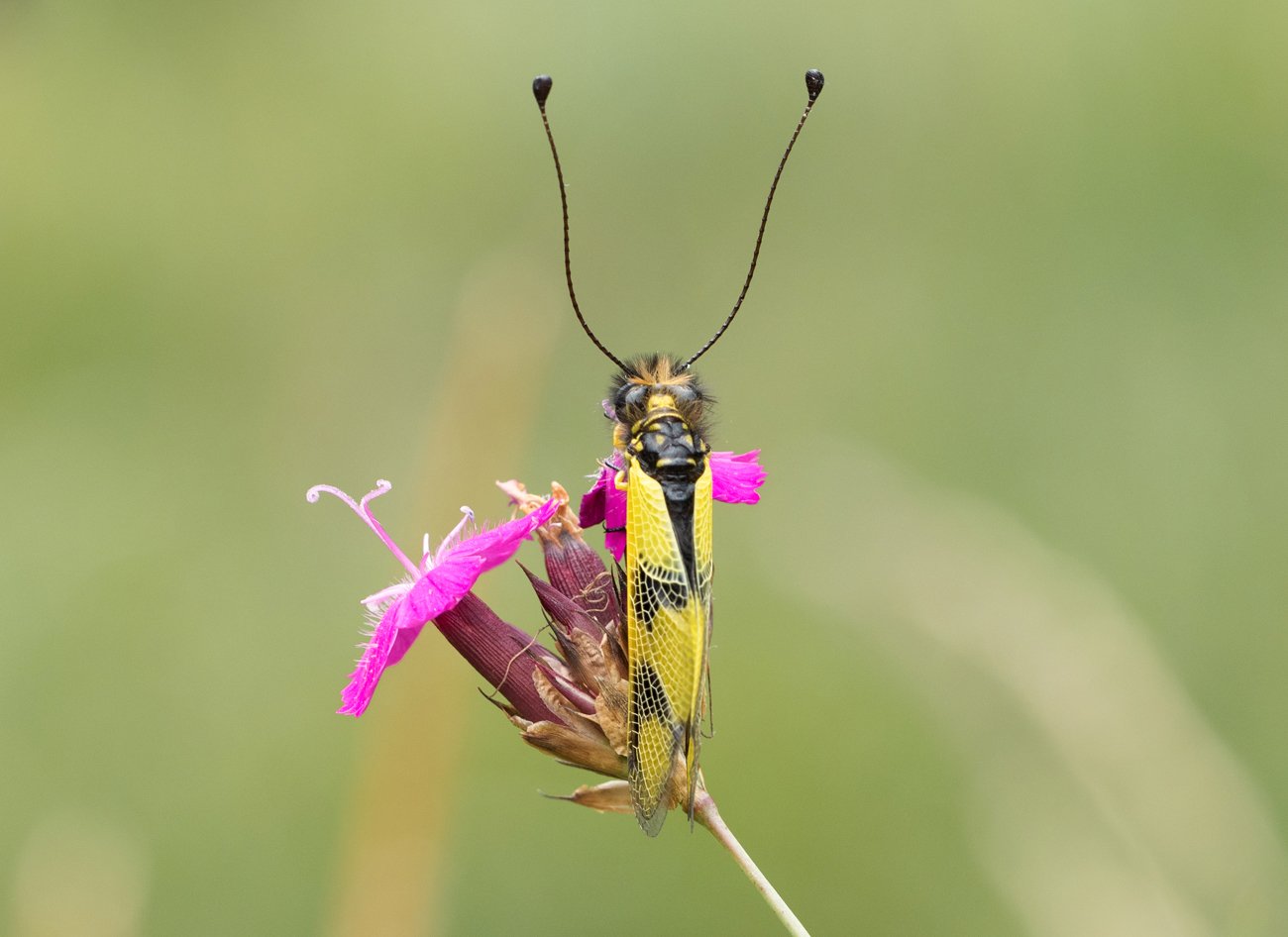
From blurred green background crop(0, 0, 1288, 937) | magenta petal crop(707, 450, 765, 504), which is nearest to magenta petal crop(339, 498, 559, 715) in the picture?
blurred green background crop(0, 0, 1288, 937)

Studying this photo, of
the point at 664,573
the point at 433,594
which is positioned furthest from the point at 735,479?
the point at 433,594

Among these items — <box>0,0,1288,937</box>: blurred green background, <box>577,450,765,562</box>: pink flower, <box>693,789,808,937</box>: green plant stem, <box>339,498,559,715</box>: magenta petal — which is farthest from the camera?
<box>0,0,1288,937</box>: blurred green background

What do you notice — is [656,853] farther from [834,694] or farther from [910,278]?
[910,278]

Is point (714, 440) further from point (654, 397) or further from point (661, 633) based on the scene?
point (661, 633)

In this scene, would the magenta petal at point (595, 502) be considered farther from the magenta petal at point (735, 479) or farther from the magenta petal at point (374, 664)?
the magenta petal at point (374, 664)

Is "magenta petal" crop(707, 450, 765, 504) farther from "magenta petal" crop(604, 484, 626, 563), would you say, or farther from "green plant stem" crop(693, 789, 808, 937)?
"green plant stem" crop(693, 789, 808, 937)

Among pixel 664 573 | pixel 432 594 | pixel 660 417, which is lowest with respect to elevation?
pixel 432 594

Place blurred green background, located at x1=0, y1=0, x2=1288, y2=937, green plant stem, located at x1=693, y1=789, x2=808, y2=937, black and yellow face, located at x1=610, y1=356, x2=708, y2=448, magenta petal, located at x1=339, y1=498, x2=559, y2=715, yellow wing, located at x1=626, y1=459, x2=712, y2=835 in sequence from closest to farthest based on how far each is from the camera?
green plant stem, located at x1=693, y1=789, x2=808, y2=937, yellow wing, located at x1=626, y1=459, x2=712, y2=835, magenta petal, located at x1=339, y1=498, x2=559, y2=715, black and yellow face, located at x1=610, y1=356, x2=708, y2=448, blurred green background, located at x1=0, y1=0, x2=1288, y2=937
